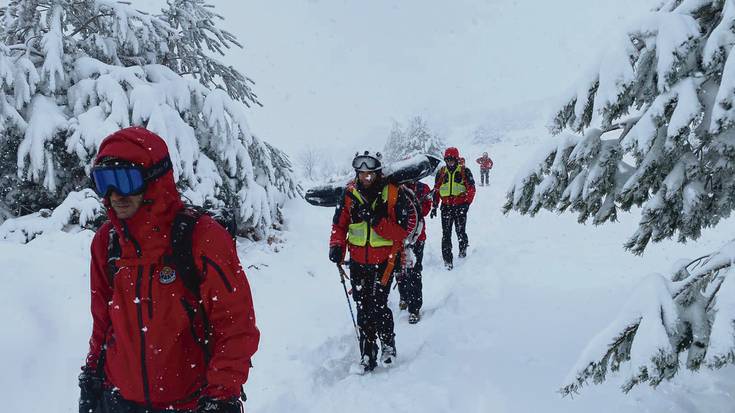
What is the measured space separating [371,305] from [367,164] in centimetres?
164

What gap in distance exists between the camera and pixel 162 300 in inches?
87.0

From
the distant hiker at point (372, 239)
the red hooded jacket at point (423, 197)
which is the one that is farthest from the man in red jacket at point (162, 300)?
the red hooded jacket at point (423, 197)

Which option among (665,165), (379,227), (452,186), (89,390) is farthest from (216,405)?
(452,186)

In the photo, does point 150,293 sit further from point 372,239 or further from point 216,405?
point 372,239

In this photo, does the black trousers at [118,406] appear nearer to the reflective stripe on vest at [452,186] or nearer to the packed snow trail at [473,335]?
the packed snow trail at [473,335]

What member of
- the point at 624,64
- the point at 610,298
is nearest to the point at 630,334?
the point at 624,64

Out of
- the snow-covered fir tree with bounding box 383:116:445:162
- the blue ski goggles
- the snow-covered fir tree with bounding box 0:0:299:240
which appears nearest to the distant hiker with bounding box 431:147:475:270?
the snow-covered fir tree with bounding box 0:0:299:240

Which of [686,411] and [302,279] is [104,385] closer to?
[686,411]

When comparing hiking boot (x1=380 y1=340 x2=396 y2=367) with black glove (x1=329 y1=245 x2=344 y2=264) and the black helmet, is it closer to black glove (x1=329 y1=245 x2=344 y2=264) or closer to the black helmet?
black glove (x1=329 y1=245 x2=344 y2=264)

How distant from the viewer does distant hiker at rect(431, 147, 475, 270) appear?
30.2 ft

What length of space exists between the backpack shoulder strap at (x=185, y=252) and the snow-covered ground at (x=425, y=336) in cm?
275

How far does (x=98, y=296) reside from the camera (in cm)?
251

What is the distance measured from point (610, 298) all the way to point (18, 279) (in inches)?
297

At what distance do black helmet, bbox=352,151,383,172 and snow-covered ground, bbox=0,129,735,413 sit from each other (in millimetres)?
2336
